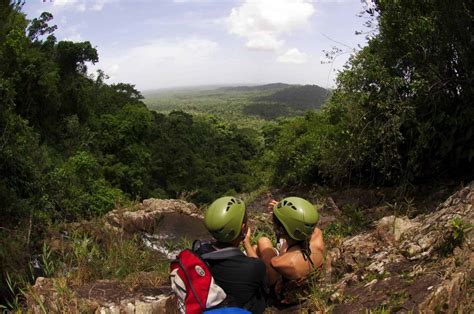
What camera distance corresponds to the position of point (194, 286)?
2785 millimetres

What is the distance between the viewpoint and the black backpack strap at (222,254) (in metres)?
2.94

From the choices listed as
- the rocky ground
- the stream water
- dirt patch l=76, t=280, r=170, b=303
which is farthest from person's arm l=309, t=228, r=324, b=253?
the stream water

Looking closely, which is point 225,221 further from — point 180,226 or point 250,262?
point 180,226

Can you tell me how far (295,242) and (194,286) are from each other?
88 cm

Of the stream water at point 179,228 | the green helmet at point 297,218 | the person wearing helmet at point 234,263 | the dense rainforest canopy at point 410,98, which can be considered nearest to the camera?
the person wearing helmet at point 234,263

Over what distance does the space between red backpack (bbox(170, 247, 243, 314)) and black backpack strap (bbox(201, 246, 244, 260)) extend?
0.22 feet

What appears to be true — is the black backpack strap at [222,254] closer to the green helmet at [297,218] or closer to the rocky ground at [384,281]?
the green helmet at [297,218]

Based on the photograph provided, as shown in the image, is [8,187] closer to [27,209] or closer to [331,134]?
[27,209]

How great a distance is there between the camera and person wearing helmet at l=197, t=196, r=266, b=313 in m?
2.94

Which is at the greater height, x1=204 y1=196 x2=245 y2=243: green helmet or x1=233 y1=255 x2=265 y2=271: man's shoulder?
x1=204 y1=196 x2=245 y2=243: green helmet

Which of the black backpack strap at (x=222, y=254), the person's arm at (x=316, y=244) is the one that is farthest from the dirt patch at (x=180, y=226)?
the black backpack strap at (x=222, y=254)

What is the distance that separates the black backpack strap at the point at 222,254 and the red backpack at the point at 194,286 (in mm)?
68

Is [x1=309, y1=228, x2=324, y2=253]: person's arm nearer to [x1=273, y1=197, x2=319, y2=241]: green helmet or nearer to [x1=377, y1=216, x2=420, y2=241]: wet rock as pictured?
[x1=273, y1=197, x2=319, y2=241]: green helmet

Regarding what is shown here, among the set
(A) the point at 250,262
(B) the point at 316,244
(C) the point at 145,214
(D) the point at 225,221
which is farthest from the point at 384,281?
(C) the point at 145,214
